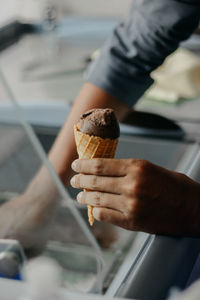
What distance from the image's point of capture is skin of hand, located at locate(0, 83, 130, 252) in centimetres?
69

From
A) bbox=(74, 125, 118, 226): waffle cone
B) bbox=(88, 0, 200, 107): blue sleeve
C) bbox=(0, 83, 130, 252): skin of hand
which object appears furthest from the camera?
bbox=(88, 0, 200, 107): blue sleeve

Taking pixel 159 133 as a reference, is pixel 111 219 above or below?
above

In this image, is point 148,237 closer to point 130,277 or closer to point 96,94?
point 130,277

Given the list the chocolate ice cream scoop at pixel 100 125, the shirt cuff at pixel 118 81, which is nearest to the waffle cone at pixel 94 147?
the chocolate ice cream scoop at pixel 100 125

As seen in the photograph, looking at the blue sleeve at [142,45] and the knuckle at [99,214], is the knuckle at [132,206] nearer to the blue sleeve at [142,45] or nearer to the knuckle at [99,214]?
the knuckle at [99,214]

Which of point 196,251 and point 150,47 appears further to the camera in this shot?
point 150,47

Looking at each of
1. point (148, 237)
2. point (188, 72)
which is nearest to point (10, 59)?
point (188, 72)

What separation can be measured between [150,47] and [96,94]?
0.23m

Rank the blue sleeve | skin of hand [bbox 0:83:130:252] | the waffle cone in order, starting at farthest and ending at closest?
1. the blue sleeve
2. skin of hand [bbox 0:83:130:252]
3. the waffle cone

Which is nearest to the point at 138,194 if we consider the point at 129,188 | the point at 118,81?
the point at 129,188

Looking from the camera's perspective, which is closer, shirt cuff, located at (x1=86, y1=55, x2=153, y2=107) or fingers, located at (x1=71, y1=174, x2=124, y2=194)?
fingers, located at (x1=71, y1=174, x2=124, y2=194)

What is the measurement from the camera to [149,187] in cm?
53

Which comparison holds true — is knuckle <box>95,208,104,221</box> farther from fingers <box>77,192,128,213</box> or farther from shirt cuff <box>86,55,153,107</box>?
shirt cuff <box>86,55,153,107</box>

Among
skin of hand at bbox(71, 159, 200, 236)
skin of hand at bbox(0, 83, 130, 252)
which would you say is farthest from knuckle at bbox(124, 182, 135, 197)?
skin of hand at bbox(0, 83, 130, 252)
